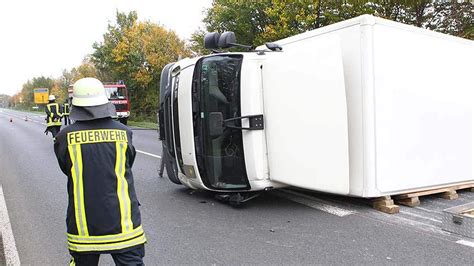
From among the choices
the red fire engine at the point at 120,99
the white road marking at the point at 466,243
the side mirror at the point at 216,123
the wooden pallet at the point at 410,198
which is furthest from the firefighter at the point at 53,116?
the white road marking at the point at 466,243

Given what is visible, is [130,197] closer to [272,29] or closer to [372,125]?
[372,125]

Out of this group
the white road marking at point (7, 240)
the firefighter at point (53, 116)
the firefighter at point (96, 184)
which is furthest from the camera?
the firefighter at point (53, 116)

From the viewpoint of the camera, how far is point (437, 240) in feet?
14.3

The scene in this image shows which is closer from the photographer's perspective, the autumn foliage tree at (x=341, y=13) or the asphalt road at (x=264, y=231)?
A: the asphalt road at (x=264, y=231)

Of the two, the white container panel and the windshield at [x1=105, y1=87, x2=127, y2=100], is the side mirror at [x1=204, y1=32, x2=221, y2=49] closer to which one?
the white container panel

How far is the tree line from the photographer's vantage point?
16.0 m

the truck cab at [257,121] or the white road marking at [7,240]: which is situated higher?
the truck cab at [257,121]

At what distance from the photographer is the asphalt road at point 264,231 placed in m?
4.09

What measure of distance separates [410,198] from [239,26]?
17168 mm

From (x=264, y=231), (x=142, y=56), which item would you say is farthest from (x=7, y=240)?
(x=142, y=56)

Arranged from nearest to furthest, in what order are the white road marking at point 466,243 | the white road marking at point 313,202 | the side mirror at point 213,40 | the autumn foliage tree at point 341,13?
the white road marking at point 466,243 → the white road marking at point 313,202 → the side mirror at point 213,40 → the autumn foliage tree at point 341,13

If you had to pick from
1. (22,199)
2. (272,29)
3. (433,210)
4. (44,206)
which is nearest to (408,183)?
(433,210)

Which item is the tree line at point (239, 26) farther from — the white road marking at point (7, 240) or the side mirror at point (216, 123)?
the white road marking at point (7, 240)

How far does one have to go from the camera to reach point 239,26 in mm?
21438
